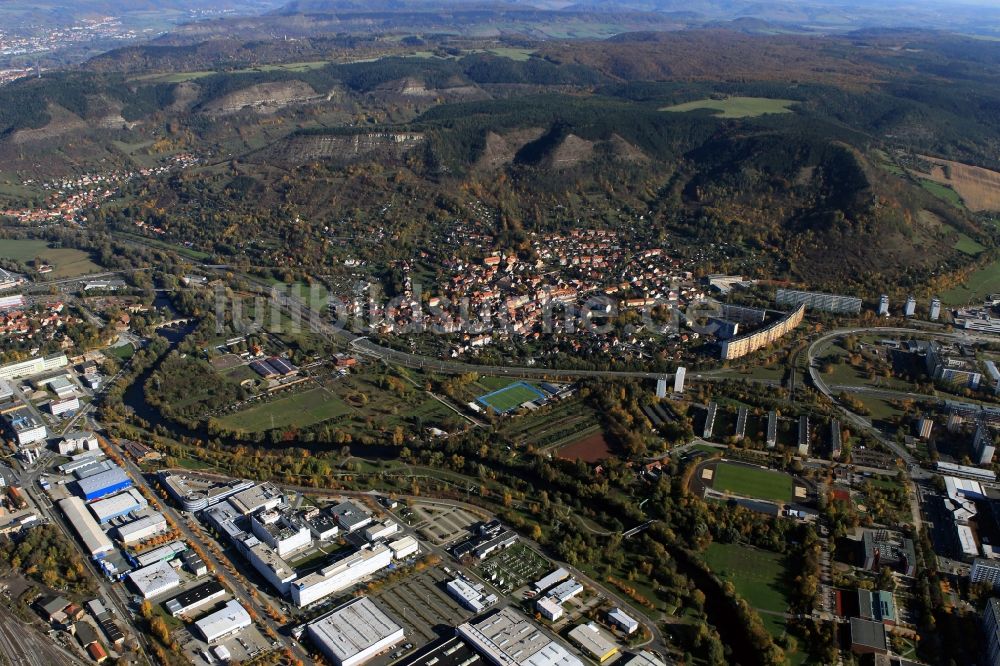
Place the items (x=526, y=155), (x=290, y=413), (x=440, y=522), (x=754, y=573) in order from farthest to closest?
(x=526, y=155) → (x=290, y=413) → (x=440, y=522) → (x=754, y=573)

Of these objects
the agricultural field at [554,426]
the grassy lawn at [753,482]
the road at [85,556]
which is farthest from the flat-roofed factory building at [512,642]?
the grassy lawn at [753,482]

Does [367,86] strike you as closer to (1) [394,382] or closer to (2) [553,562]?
(1) [394,382]

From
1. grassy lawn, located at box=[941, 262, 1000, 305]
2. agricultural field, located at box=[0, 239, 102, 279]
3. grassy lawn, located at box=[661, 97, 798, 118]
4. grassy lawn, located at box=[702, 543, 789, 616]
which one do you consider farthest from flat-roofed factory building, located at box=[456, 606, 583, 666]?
grassy lawn, located at box=[661, 97, 798, 118]

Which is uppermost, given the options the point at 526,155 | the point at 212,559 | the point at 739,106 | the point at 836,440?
the point at 739,106

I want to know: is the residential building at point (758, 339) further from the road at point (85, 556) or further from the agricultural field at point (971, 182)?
the agricultural field at point (971, 182)

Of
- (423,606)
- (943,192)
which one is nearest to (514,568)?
(423,606)

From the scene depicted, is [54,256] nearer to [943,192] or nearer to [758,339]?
[758,339]

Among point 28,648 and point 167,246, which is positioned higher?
point 167,246
